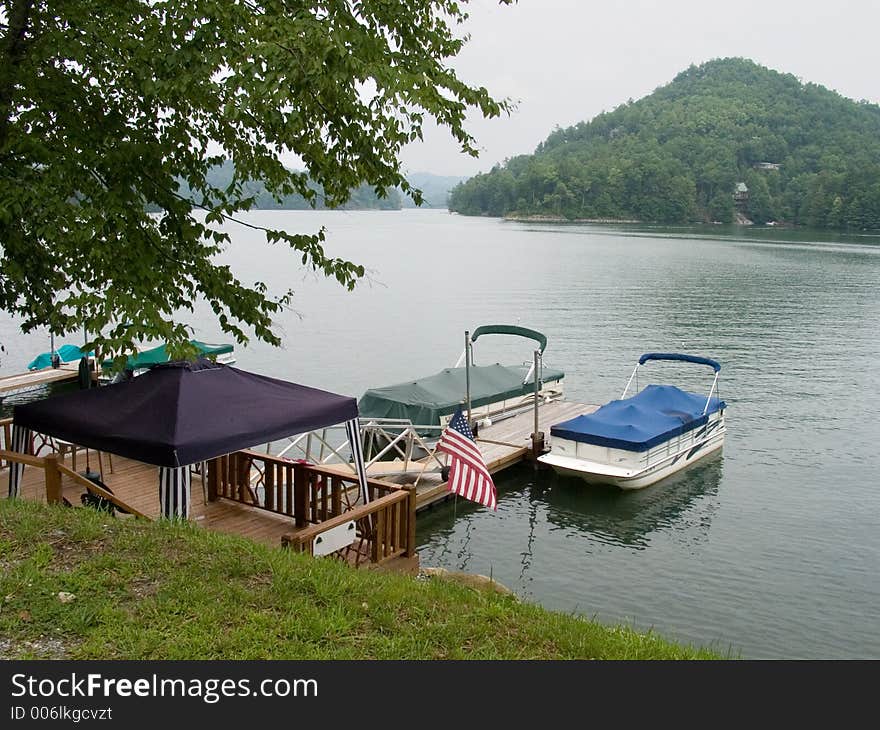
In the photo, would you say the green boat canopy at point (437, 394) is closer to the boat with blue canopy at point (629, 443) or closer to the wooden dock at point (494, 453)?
the wooden dock at point (494, 453)

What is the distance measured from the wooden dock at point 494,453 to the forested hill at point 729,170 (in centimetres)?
12908

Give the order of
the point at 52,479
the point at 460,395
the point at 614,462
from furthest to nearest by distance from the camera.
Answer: the point at 460,395 < the point at 614,462 < the point at 52,479

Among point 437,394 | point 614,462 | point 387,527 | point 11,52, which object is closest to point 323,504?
point 387,527

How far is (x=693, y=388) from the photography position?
2931cm

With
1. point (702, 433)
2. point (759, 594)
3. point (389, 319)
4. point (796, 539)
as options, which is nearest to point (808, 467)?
point (702, 433)

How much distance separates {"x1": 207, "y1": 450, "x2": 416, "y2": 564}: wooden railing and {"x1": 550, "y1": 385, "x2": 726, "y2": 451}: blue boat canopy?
29.5 feet

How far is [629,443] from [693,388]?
12453mm

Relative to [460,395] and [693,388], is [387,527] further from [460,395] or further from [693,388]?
[693,388]

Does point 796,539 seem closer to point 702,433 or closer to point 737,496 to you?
point 737,496

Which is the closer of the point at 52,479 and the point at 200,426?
the point at 52,479

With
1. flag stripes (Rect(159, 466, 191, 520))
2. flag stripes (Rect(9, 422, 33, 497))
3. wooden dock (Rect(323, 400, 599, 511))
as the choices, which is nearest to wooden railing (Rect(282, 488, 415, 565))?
flag stripes (Rect(159, 466, 191, 520))

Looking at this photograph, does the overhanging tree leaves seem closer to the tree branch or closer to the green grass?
the tree branch
